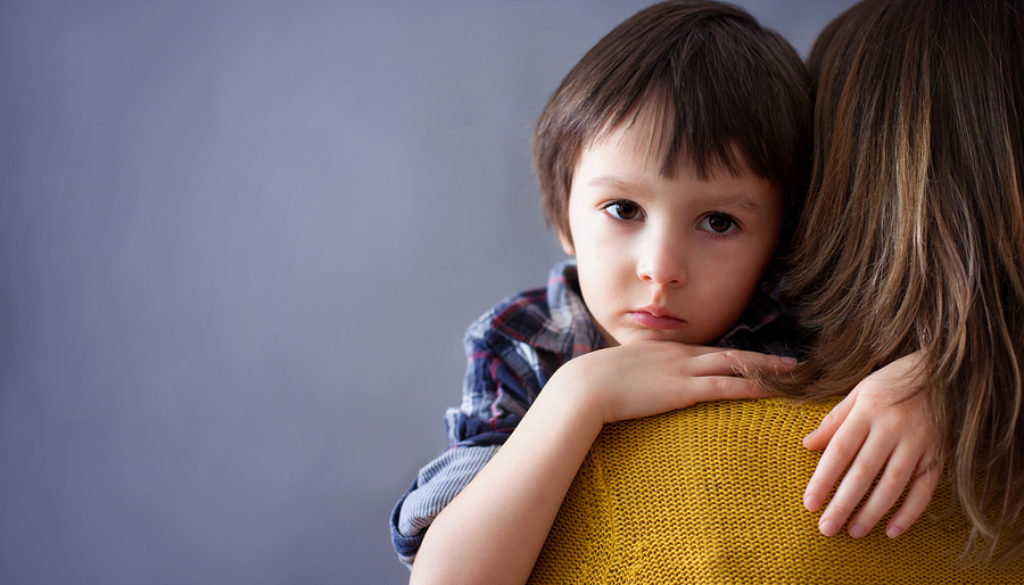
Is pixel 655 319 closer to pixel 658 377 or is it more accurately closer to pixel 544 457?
pixel 658 377

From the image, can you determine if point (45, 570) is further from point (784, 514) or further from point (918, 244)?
point (918, 244)

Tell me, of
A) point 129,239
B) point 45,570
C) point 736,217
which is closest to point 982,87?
point 736,217

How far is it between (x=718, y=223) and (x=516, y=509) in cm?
46

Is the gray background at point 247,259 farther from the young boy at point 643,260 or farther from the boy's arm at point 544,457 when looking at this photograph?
the boy's arm at point 544,457

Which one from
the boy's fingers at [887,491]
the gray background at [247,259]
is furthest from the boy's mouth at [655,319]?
the gray background at [247,259]

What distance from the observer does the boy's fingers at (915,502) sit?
780 millimetres

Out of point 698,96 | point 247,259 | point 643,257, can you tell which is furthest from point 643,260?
point 247,259

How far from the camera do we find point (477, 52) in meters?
1.44

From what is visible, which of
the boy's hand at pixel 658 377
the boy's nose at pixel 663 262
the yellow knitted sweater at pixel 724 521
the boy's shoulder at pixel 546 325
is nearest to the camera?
the yellow knitted sweater at pixel 724 521

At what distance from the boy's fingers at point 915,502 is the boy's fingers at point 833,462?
7 cm

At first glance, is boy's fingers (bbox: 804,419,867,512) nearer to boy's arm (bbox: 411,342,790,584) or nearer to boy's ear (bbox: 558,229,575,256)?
boy's arm (bbox: 411,342,790,584)

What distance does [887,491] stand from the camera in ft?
2.56

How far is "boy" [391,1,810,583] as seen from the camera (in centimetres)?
85

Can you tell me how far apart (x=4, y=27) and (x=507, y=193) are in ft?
2.85
